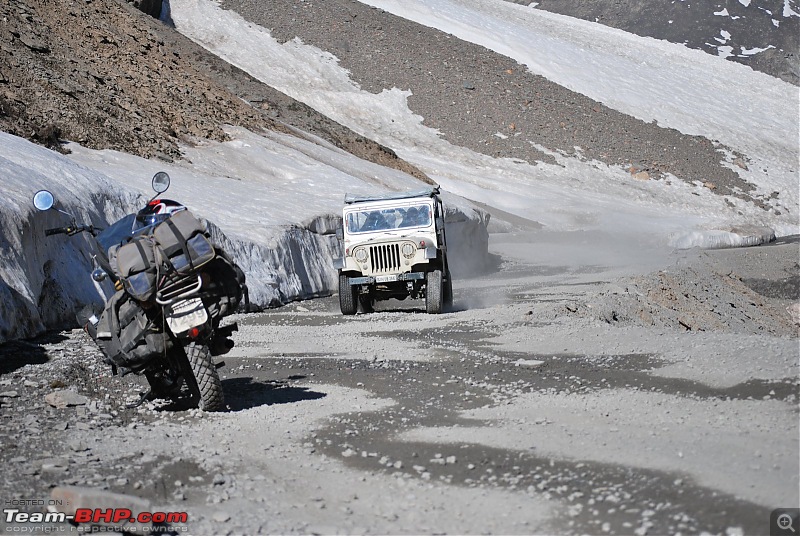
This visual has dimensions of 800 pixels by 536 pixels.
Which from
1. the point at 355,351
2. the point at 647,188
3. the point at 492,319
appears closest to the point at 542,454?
the point at 355,351

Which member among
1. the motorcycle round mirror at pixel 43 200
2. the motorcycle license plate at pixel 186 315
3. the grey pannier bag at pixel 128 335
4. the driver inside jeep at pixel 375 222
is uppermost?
the motorcycle round mirror at pixel 43 200

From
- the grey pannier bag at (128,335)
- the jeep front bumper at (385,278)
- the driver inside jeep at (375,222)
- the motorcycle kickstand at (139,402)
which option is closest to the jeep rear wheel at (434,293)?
the jeep front bumper at (385,278)

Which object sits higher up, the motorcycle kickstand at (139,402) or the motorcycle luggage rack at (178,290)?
the motorcycle luggage rack at (178,290)

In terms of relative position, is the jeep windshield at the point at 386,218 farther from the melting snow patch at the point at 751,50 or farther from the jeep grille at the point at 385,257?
the melting snow patch at the point at 751,50

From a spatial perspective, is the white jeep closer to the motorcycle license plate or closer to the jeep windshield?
the jeep windshield

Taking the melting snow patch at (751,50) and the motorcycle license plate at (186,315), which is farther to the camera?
the melting snow patch at (751,50)

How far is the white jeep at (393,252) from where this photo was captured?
19047 millimetres

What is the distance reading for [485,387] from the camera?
31.9ft

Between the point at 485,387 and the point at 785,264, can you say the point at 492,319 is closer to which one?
the point at 485,387

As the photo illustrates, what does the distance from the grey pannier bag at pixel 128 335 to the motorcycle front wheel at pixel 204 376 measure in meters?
0.27

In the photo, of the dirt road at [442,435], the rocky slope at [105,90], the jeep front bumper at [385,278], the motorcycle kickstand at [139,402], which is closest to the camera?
the dirt road at [442,435]

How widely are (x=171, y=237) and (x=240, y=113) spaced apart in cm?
3297

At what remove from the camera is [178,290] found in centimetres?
841

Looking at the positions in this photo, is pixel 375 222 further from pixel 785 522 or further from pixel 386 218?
pixel 785 522
